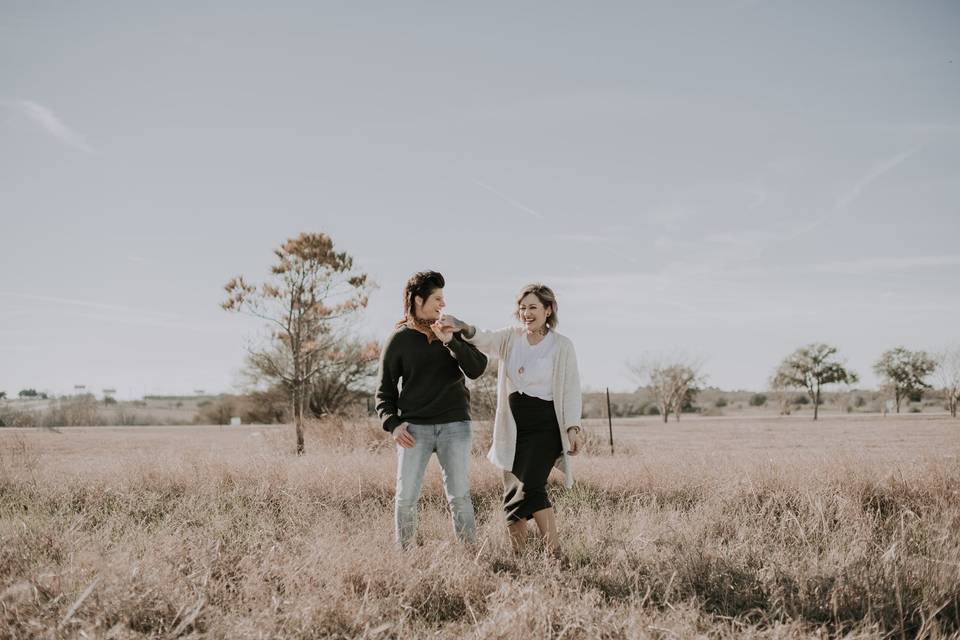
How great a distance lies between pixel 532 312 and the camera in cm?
427

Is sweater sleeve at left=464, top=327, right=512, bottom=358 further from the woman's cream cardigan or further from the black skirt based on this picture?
the black skirt

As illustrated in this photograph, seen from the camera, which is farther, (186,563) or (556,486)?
(556,486)

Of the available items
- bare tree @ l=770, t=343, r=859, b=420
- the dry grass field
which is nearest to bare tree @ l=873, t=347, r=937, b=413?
bare tree @ l=770, t=343, r=859, b=420

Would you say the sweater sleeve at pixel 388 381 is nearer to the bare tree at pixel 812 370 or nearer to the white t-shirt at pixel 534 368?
the white t-shirt at pixel 534 368

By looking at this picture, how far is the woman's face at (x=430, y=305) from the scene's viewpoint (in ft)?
13.5

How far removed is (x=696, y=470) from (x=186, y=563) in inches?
225

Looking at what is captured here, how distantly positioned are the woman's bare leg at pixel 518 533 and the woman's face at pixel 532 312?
1.42m

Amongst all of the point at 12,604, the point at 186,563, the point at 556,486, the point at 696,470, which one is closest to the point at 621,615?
the point at 186,563

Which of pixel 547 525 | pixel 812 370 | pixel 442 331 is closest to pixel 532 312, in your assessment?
pixel 442 331

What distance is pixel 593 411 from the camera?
49.2m

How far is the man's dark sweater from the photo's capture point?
408cm

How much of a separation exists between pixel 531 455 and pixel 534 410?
0.32 metres

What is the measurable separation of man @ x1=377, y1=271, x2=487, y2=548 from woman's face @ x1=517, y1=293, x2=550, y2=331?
0.45 meters

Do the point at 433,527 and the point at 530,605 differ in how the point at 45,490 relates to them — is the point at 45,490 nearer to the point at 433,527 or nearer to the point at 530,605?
the point at 433,527
